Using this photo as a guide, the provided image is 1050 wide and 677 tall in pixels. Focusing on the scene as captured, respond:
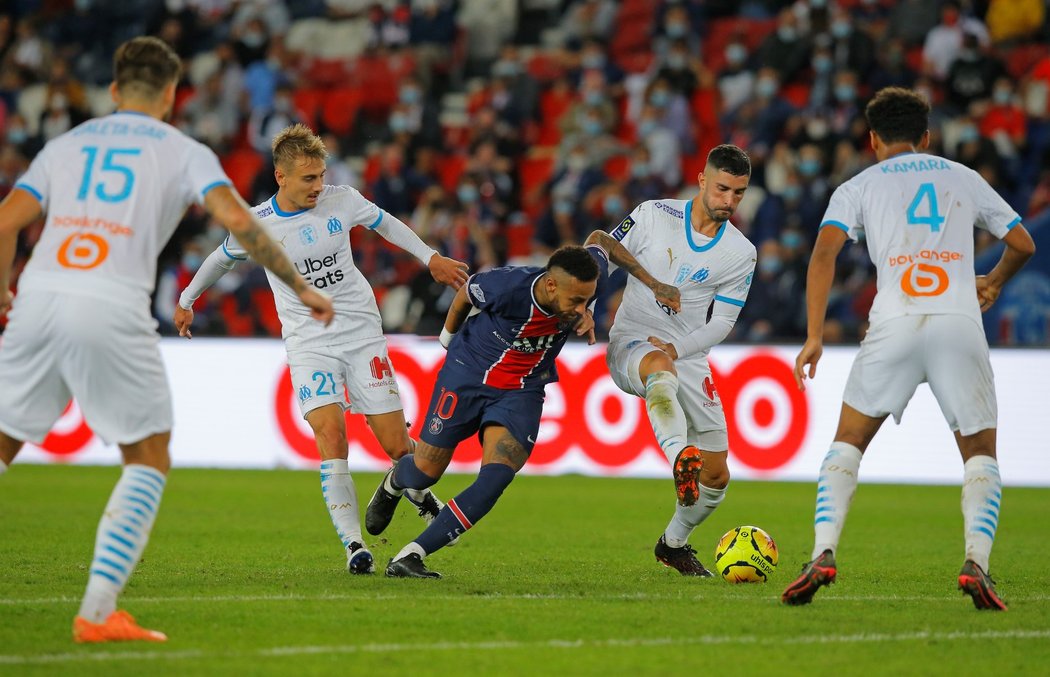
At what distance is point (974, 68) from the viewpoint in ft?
64.0

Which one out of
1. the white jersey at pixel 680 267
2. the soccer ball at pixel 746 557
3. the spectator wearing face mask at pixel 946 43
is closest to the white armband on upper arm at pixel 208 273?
the white jersey at pixel 680 267

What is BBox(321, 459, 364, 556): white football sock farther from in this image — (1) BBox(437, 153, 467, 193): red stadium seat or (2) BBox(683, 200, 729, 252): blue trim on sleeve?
(1) BBox(437, 153, 467, 193): red stadium seat

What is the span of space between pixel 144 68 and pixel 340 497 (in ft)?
10.8

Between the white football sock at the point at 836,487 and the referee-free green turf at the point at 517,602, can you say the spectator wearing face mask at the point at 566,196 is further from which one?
the white football sock at the point at 836,487

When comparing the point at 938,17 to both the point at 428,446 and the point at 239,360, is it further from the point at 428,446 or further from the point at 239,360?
the point at 428,446

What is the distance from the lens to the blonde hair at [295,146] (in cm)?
842

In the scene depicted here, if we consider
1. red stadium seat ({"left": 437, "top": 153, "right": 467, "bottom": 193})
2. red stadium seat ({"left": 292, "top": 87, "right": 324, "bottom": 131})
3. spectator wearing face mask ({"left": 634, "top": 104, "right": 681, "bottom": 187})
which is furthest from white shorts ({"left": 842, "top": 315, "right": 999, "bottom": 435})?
red stadium seat ({"left": 292, "top": 87, "right": 324, "bottom": 131})

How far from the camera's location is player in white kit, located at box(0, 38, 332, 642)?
18.6ft

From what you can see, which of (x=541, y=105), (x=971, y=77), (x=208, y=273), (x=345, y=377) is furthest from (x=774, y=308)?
(x=208, y=273)

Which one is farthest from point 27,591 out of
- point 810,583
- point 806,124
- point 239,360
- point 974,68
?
point 974,68

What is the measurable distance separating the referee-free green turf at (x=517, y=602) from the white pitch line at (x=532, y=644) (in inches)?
0.6

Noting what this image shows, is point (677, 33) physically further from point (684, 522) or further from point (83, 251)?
point (83, 251)

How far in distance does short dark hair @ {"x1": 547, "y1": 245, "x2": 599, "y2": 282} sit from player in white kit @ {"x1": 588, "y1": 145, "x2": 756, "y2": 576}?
0.93 metres

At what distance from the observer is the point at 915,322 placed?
6.66 meters
